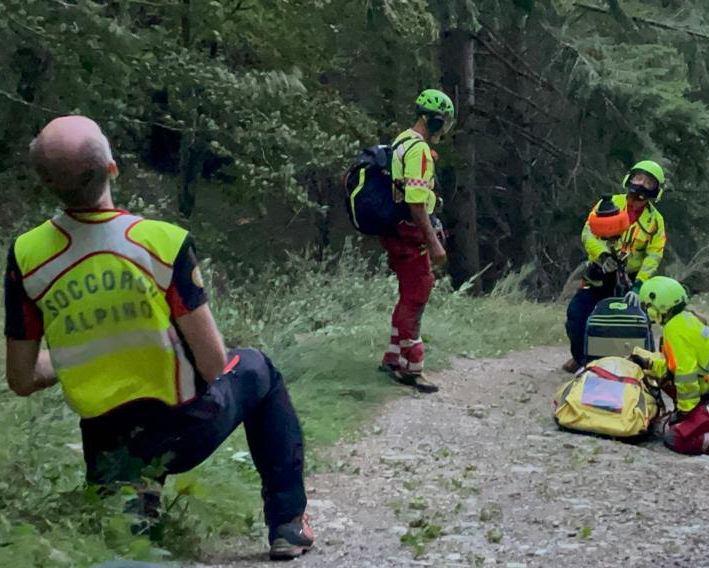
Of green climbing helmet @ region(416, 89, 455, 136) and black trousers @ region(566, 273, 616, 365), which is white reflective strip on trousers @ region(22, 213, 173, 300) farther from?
black trousers @ region(566, 273, 616, 365)

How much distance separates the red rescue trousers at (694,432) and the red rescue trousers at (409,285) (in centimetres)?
224

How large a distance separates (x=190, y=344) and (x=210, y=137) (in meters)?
10.1

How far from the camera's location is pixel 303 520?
4.58m

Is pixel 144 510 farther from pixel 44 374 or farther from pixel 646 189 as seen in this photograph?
pixel 646 189

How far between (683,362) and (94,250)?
4.74 meters

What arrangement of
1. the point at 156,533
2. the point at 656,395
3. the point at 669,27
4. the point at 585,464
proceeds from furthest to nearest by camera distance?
the point at 669,27, the point at 656,395, the point at 585,464, the point at 156,533

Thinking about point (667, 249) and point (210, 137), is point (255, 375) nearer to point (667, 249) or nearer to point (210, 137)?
point (210, 137)

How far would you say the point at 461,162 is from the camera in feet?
62.5

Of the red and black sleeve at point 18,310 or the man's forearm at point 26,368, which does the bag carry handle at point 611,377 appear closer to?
the man's forearm at point 26,368

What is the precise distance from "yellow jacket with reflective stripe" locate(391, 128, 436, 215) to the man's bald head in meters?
4.73

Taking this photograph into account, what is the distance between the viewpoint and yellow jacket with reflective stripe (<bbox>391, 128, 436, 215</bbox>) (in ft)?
27.0

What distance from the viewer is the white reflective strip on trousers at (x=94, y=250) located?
3705 millimetres

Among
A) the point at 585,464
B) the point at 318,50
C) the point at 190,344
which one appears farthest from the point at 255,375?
the point at 318,50

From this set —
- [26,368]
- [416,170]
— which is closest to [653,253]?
[416,170]
